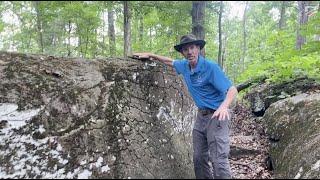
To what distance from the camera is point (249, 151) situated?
7.02 metres

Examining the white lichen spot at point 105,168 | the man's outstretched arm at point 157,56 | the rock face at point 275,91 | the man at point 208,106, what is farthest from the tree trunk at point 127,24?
the white lichen spot at point 105,168

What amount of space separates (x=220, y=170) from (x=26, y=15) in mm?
17717

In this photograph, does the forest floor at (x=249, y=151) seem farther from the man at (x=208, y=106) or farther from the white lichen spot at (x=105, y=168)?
the white lichen spot at (x=105, y=168)

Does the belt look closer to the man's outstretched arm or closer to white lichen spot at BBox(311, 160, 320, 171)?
the man's outstretched arm

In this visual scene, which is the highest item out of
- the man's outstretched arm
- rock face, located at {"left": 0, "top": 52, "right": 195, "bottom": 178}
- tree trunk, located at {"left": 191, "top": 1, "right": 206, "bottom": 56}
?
tree trunk, located at {"left": 191, "top": 1, "right": 206, "bottom": 56}

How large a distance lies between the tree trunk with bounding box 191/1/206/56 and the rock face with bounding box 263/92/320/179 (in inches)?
189

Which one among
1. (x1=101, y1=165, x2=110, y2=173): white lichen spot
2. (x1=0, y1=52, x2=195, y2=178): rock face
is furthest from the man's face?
(x1=101, y1=165, x2=110, y2=173): white lichen spot

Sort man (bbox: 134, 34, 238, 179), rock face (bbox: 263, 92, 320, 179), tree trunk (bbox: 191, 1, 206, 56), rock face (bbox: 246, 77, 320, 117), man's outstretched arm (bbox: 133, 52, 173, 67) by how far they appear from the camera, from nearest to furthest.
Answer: man (bbox: 134, 34, 238, 179) < rock face (bbox: 263, 92, 320, 179) < man's outstretched arm (bbox: 133, 52, 173, 67) < rock face (bbox: 246, 77, 320, 117) < tree trunk (bbox: 191, 1, 206, 56)

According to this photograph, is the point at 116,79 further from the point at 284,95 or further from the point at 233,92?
the point at 284,95

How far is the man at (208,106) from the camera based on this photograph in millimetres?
4277

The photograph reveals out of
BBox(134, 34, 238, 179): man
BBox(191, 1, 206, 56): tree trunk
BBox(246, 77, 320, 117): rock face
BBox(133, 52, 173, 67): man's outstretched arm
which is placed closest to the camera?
BBox(134, 34, 238, 179): man

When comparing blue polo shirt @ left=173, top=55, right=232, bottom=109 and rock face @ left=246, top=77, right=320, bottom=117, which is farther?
rock face @ left=246, top=77, right=320, bottom=117

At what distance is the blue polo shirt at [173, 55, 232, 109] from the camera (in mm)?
4305

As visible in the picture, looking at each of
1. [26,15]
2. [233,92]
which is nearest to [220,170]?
[233,92]
